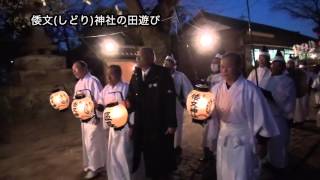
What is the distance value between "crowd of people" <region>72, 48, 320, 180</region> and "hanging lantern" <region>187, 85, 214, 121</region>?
113 mm

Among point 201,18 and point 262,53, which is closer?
point 262,53

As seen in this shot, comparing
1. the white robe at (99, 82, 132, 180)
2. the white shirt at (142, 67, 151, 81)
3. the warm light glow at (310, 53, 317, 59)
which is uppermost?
the warm light glow at (310, 53, 317, 59)

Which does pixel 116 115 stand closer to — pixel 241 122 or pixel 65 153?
pixel 241 122

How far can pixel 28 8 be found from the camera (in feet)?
44.9

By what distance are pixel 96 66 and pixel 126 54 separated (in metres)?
1.74

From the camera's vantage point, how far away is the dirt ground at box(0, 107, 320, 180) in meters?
8.01

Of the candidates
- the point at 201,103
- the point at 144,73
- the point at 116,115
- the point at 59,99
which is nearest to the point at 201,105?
the point at 201,103

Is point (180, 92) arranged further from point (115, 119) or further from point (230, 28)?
point (230, 28)

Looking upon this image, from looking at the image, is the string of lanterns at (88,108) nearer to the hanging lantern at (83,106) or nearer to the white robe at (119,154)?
the hanging lantern at (83,106)

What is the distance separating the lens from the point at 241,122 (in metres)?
5.14

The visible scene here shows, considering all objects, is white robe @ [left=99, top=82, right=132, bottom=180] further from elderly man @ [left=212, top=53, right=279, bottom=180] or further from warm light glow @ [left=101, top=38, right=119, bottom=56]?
warm light glow @ [left=101, top=38, right=119, bottom=56]

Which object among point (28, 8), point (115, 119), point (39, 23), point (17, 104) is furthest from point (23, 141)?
point (115, 119)

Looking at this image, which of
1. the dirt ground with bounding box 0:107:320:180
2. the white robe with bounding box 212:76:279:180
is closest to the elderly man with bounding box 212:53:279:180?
the white robe with bounding box 212:76:279:180

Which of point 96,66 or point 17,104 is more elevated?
point 96,66
